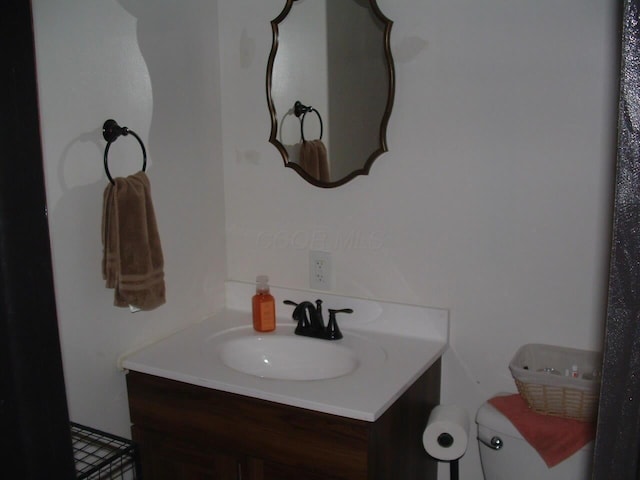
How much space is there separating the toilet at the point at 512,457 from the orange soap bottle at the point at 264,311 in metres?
0.72

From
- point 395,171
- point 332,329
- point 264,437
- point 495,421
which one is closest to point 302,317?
point 332,329

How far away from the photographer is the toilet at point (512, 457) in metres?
1.35

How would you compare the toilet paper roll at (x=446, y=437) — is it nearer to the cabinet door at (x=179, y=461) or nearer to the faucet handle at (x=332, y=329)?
the faucet handle at (x=332, y=329)

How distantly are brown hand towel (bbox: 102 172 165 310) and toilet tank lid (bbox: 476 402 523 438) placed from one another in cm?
97

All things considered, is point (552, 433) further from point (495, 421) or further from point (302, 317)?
point (302, 317)

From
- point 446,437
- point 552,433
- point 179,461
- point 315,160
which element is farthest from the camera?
point 315,160

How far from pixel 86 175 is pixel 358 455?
3.32ft

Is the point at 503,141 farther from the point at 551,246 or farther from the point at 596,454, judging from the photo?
the point at 596,454

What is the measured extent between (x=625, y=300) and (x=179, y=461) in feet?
4.92

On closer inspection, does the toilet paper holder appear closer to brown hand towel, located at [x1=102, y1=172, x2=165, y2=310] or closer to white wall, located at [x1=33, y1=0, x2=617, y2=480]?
white wall, located at [x1=33, y1=0, x2=617, y2=480]

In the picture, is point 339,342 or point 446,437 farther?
point 339,342

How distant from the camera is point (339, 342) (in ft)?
5.64

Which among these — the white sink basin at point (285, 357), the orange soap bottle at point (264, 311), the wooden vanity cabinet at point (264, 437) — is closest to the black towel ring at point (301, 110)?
the orange soap bottle at point (264, 311)

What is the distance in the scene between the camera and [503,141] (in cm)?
154
